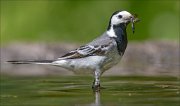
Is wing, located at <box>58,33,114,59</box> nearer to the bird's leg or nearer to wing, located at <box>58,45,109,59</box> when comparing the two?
wing, located at <box>58,45,109,59</box>

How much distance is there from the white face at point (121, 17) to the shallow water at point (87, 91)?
0.56 m

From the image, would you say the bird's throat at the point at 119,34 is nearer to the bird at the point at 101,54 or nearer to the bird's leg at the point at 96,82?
the bird at the point at 101,54

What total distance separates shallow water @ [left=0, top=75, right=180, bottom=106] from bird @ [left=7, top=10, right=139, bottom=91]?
168 millimetres

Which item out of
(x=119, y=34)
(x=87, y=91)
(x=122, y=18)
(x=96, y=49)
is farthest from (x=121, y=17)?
(x=87, y=91)

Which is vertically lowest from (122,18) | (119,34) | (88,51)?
(88,51)

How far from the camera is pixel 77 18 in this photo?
1218 centimetres

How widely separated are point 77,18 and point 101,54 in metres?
5.01

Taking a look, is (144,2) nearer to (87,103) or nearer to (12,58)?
(12,58)

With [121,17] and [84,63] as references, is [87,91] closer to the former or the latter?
[84,63]

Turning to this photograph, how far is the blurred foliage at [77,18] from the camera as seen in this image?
39.9ft

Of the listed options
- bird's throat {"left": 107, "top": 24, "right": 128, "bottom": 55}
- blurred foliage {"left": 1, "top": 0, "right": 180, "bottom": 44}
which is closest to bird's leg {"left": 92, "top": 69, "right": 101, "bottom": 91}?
bird's throat {"left": 107, "top": 24, "right": 128, "bottom": 55}

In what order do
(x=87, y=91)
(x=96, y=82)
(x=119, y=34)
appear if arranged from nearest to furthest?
(x=87, y=91)
(x=96, y=82)
(x=119, y=34)

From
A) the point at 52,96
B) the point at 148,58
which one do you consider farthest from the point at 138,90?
the point at 148,58

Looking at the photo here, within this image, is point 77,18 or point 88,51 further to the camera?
point 77,18
